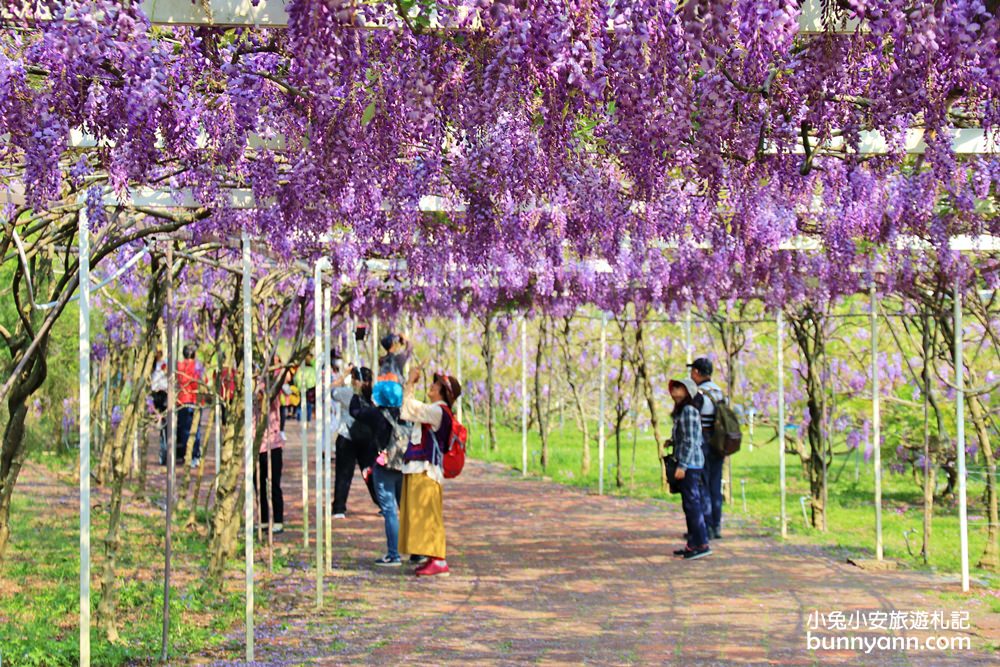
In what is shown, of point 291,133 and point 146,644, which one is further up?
point 291,133

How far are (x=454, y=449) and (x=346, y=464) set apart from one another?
9.51 ft

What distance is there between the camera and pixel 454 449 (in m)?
8.45

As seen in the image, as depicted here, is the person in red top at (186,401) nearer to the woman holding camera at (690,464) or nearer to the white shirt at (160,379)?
the white shirt at (160,379)

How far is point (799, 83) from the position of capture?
14.9 ft

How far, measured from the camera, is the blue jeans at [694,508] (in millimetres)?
8891

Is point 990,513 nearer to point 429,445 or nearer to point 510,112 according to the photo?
point 429,445

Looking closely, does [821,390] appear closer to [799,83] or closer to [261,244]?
[261,244]

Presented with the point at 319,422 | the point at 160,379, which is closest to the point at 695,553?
the point at 319,422

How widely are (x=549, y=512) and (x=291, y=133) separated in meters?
6.97

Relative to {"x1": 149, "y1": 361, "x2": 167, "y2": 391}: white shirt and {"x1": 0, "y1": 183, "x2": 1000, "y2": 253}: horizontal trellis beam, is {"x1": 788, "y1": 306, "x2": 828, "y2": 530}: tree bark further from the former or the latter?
{"x1": 149, "y1": 361, "x2": 167, "y2": 391}: white shirt

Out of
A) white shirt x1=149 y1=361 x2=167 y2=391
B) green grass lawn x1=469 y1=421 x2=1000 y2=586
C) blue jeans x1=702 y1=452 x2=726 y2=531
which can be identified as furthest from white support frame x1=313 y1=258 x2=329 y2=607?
white shirt x1=149 y1=361 x2=167 y2=391

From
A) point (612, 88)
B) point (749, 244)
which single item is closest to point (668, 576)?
point (749, 244)

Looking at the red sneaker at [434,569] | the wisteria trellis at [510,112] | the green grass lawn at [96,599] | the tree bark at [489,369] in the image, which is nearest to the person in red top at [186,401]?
the green grass lawn at [96,599]

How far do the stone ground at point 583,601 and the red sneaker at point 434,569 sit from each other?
109 millimetres
